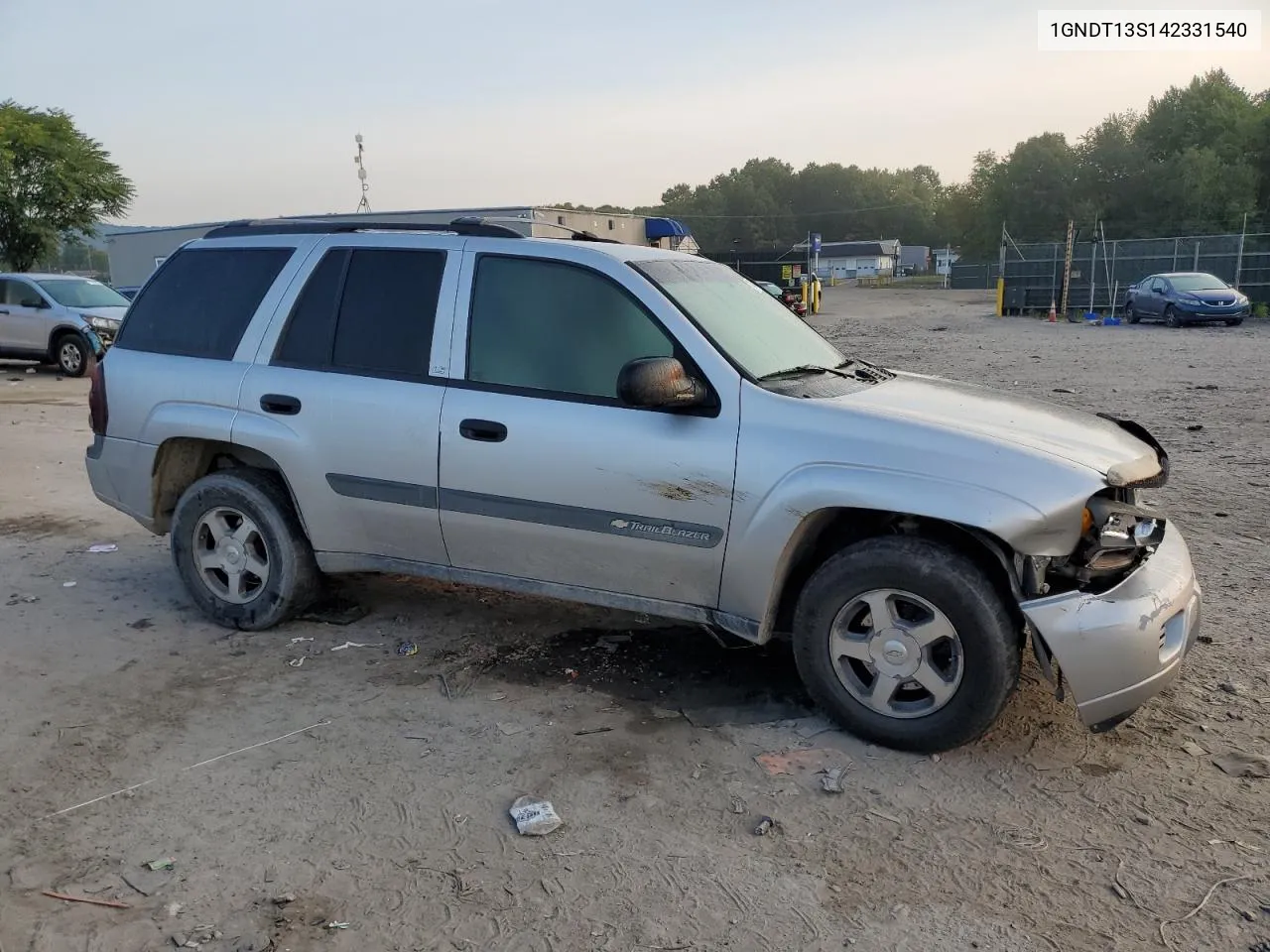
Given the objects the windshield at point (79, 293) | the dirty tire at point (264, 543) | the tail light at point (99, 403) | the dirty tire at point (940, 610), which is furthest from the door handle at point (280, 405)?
the windshield at point (79, 293)

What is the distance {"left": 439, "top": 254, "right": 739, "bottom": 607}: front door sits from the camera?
12.6 feet

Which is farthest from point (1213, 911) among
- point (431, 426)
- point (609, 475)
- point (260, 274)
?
point (260, 274)

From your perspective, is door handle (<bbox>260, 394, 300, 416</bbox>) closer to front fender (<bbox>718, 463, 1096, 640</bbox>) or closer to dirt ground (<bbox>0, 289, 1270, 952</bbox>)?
dirt ground (<bbox>0, 289, 1270, 952</bbox>)

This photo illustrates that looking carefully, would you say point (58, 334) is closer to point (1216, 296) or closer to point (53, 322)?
point (53, 322)

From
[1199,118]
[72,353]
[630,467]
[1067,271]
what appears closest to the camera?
[630,467]

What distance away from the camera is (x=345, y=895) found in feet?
9.50

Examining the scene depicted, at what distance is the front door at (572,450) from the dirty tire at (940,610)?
44 cm

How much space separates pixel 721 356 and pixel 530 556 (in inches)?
46.0

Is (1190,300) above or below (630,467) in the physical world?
above

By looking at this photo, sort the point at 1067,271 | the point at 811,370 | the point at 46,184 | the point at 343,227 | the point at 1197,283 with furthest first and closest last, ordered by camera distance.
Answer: the point at 46,184, the point at 1067,271, the point at 1197,283, the point at 343,227, the point at 811,370

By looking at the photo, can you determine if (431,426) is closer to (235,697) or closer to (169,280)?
(235,697)

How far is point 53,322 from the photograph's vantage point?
16469 mm

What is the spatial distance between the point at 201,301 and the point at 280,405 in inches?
33.5

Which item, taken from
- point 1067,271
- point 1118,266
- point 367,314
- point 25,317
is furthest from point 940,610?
point 1118,266
